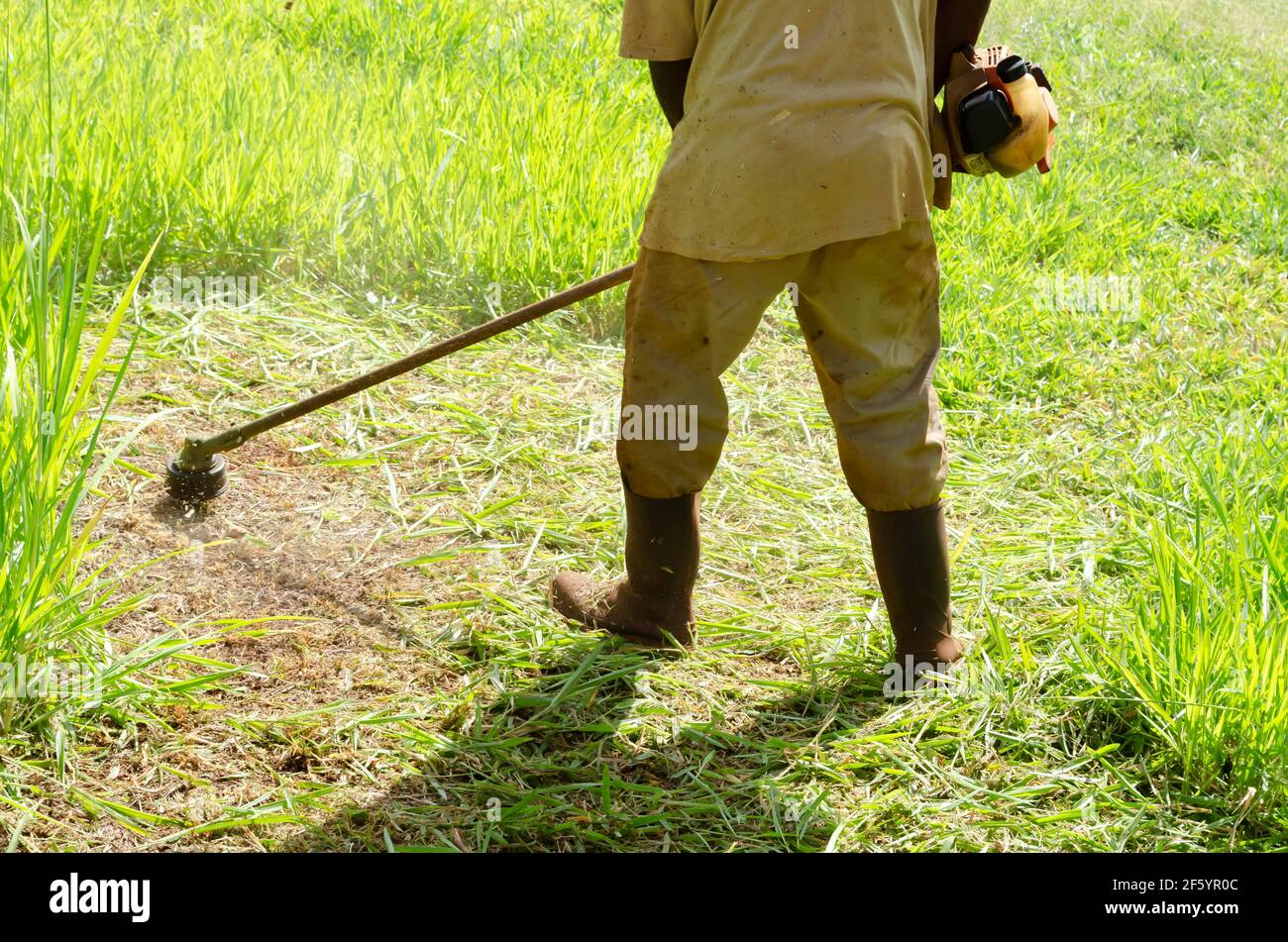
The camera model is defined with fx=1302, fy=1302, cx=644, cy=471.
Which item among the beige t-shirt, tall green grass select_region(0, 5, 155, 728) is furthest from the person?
tall green grass select_region(0, 5, 155, 728)

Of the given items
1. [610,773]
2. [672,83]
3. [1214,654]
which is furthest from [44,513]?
[1214,654]

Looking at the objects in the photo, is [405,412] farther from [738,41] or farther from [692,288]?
[738,41]

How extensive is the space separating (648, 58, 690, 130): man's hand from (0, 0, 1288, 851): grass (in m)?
1.11

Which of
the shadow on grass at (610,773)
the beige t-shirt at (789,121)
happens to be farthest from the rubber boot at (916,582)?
the beige t-shirt at (789,121)

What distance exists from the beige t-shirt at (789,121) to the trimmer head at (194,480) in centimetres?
132

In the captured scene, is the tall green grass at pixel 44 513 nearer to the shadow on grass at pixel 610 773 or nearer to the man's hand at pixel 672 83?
the shadow on grass at pixel 610 773

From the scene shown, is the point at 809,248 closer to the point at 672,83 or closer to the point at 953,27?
the point at 672,83

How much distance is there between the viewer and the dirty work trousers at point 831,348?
2.41m

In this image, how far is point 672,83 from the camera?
2510 millimetres

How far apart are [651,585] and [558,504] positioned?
732 mm

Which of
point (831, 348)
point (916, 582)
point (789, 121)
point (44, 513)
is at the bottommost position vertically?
point (916, 582)

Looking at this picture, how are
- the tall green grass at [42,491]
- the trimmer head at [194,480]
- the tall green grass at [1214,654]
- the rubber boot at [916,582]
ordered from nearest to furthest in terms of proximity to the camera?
the tall green grass at [42,491], the tall green grass at [1214,654], the rubber boot at [916,582], the trimmer head at [194,480]
